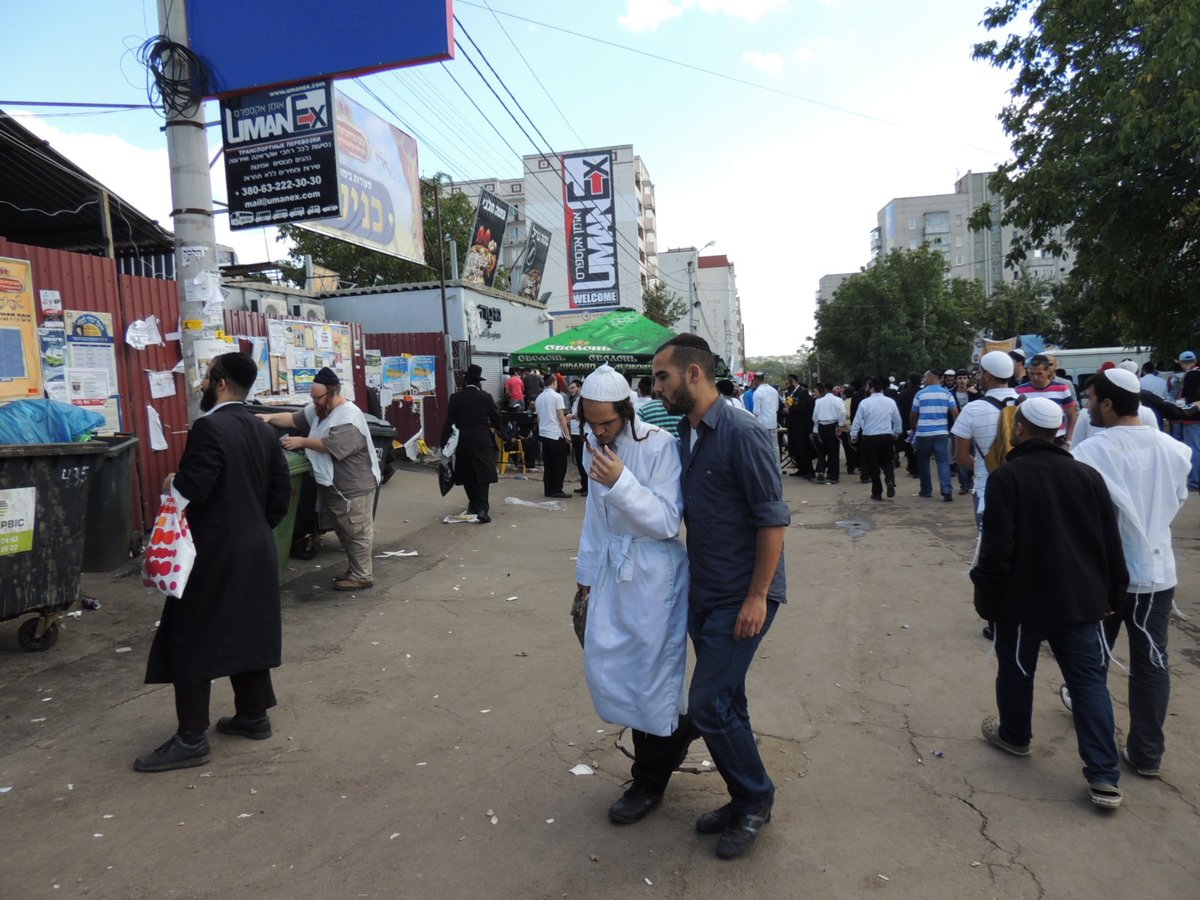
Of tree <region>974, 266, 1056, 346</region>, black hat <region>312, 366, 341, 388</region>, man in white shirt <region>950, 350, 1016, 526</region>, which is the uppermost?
tree <region>974, 266, 1056, 346</region>

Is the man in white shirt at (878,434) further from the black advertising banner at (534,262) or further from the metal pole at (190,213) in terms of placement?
the black advertising banner at (534,262)

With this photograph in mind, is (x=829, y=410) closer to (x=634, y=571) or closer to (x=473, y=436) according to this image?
(x=473, y=436)

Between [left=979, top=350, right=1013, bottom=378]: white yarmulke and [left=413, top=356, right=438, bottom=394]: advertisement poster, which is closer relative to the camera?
[left=979, top=350, right=1013, bottom=378]: white yarmulke

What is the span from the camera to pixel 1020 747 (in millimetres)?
3852

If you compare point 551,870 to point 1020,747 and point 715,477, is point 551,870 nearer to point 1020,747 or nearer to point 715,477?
point 715,477

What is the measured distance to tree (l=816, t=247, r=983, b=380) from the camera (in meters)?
46.4

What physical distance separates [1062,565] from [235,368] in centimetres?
380

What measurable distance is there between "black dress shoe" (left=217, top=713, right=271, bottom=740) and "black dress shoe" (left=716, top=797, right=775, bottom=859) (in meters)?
2.36

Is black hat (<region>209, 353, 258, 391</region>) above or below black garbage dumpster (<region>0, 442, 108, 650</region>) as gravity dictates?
above

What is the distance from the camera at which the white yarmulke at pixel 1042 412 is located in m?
3.50

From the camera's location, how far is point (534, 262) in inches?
1128

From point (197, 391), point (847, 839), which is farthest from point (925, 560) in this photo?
point (197, 391)

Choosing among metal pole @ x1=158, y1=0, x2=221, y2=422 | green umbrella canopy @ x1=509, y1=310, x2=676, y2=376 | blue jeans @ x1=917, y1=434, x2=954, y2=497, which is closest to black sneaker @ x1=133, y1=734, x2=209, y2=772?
metal pole @ x1=158, y1=0, x2=221, y2=422

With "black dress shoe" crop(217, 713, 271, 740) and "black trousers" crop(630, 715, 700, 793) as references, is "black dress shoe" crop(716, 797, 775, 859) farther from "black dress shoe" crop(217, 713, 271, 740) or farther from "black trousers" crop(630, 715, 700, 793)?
"black dress shoe" crop(217, 713, 271, 740)
